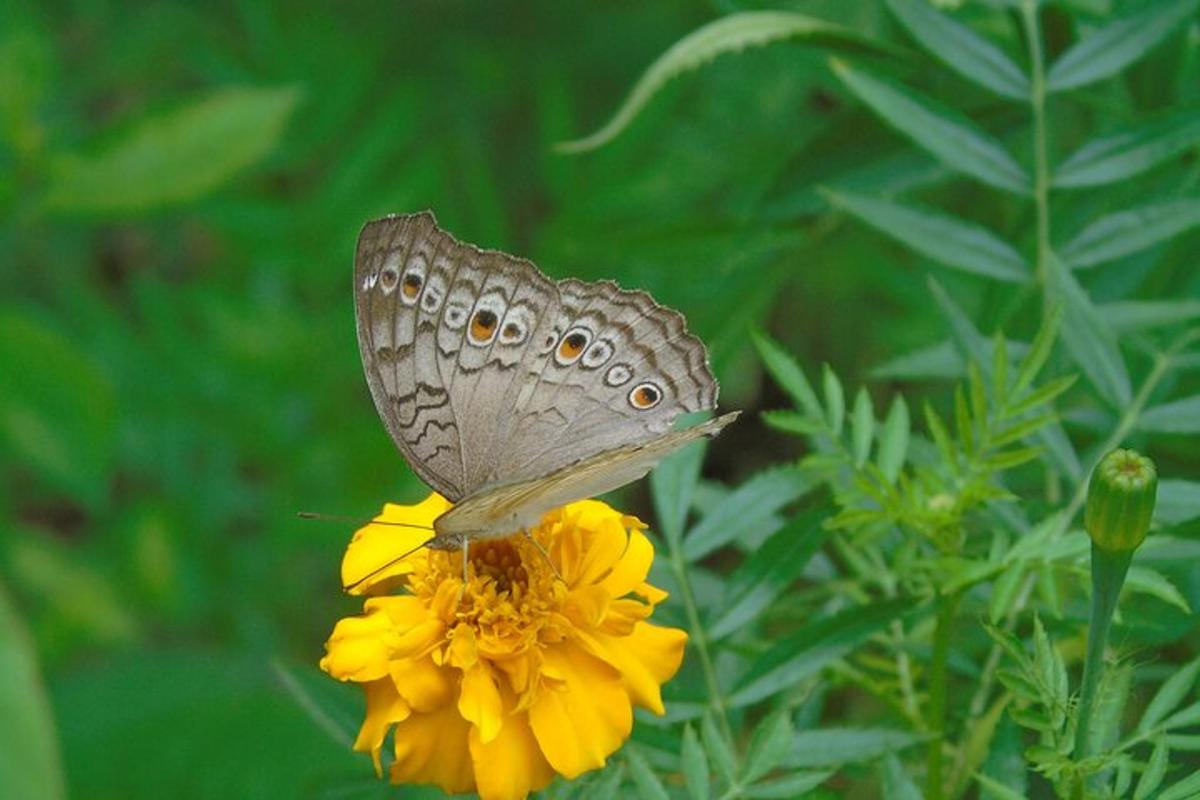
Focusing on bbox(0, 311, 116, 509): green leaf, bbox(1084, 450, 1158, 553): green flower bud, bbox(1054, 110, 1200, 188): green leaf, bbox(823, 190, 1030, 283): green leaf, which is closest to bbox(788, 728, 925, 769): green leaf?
bbox(1084, 450, 1158, 553): green flower bud

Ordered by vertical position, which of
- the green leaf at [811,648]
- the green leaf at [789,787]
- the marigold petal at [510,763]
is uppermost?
the marigold petal at [510,763]

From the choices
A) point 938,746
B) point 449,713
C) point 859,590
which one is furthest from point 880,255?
point 449,713

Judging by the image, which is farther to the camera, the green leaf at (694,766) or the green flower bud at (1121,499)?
the green leaf at (694,766)

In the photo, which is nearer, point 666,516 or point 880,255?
point 666,516

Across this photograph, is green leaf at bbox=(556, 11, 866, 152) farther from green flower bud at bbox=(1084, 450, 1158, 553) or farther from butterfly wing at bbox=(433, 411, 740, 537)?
green flower bud at bbox=(1084, 450, 1158, 553)

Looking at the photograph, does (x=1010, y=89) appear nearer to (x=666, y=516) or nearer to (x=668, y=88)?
(x=666, y=516)

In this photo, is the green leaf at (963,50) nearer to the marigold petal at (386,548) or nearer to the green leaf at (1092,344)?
the green leaf at (1092,344)

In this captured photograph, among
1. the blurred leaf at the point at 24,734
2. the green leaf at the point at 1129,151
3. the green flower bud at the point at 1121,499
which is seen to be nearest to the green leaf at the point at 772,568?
the green flower bud at the point at 1121,499
